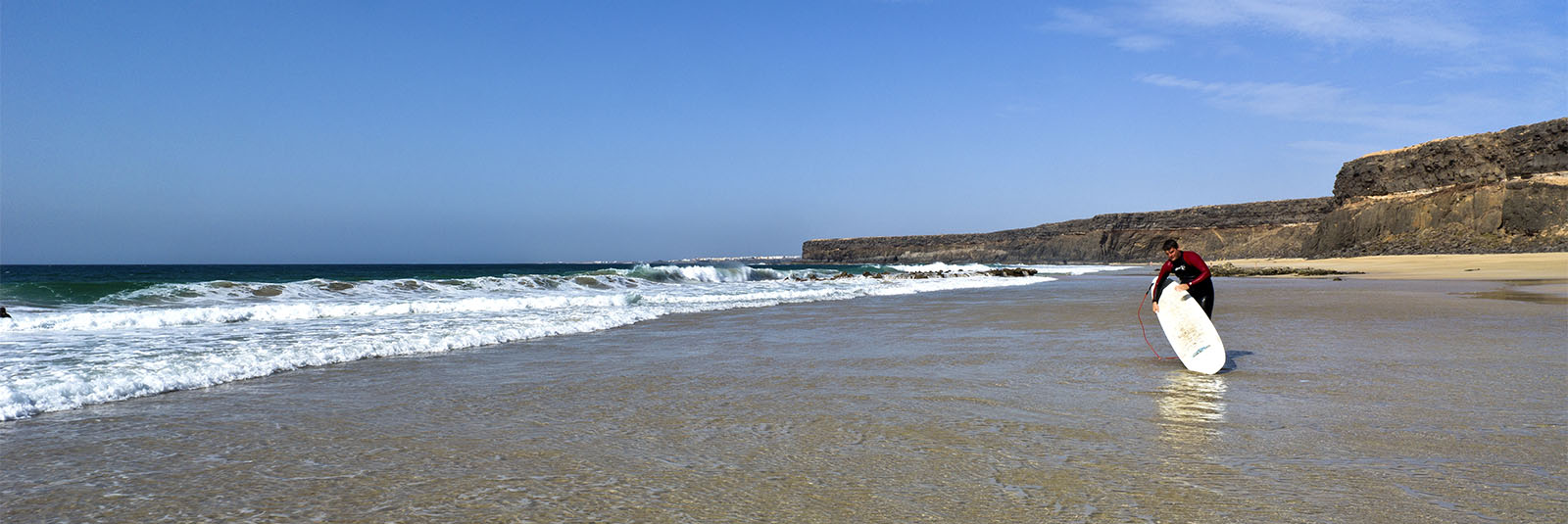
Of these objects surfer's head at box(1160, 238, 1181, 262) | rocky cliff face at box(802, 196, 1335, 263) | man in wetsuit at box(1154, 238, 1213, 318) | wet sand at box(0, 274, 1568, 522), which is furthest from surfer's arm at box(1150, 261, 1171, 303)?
rocky cliff face at box(802, 196, 1335, 263)

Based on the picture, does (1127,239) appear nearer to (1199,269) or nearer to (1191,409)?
(1199,269)

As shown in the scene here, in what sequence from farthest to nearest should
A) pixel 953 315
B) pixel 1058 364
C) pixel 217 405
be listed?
1. pixel 953 315
2. pixel 1058 364
3. pixel 217 405

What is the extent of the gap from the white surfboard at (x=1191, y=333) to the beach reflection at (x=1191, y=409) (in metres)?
0.20

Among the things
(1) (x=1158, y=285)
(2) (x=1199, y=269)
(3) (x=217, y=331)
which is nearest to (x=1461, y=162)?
(2) (x=1199, y=269)

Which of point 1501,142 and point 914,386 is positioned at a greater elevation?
point 1501,142

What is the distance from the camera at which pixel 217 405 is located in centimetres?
536

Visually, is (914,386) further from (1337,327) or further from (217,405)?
(1337,327)

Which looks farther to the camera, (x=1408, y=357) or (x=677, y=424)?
(x=1408, y=357)

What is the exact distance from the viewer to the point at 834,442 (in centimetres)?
415

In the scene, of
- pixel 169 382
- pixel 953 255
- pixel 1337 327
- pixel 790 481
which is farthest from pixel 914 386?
pixel 953 255

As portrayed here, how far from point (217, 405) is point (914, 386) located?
177 inches

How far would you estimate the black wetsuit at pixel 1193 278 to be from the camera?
773 centimetres

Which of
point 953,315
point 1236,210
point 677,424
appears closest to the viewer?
point 677,424

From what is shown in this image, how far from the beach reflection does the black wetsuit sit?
1.34 metres
